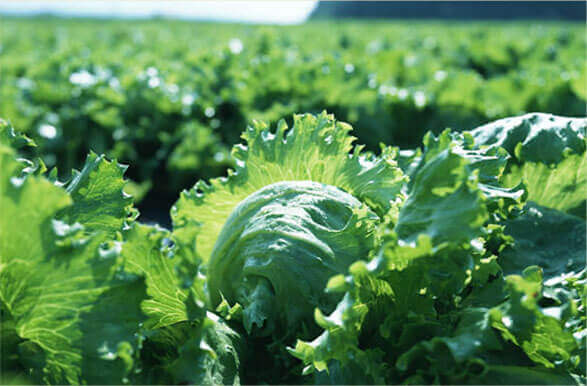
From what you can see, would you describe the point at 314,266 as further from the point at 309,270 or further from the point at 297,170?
the point at 297,170

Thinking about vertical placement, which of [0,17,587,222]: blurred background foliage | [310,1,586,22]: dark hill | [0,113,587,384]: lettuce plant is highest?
[0,113,587,384]: lettuce plant

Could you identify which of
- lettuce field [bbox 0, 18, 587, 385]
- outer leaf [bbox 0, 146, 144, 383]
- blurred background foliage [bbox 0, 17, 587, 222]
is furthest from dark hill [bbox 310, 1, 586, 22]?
outer leaf [bbox 0, 146, 144, 383]

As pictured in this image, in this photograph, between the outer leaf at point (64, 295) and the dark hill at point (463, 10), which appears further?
the dark hill at point (463, 10)

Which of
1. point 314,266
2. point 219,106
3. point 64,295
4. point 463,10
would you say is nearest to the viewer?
point 64,295

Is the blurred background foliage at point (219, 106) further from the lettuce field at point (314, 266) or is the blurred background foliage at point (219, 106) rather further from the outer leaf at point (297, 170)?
the lettuce field at point (314, 266)

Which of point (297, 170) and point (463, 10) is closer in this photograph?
point (297, 170)

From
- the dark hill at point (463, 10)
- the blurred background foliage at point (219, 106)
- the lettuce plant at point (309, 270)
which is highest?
the lettuce plant at point (309, 270)

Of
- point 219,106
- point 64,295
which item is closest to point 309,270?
point 64,295

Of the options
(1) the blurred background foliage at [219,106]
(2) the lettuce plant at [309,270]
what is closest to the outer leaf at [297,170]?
(2) the lettuce plant at [309,270]

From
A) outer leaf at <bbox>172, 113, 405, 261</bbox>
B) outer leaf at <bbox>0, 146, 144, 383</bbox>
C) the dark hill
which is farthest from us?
the dark hill

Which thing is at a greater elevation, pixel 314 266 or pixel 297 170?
pixel 297 170

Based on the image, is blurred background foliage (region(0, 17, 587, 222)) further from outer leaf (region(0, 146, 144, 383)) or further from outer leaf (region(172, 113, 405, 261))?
outer leaf (region(0, 146, 144, 383))

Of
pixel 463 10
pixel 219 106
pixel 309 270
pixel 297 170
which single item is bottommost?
pixel 463 10
